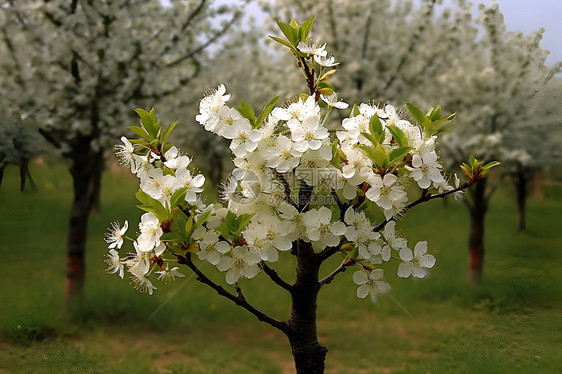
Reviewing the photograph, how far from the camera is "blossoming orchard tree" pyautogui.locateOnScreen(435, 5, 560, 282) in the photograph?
16.6 ft

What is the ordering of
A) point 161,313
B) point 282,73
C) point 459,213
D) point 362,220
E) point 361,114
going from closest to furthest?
point 362,220 → point 361,114 → point 161,313 → point 282,73 → point 459,213

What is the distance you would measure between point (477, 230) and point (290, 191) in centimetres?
466

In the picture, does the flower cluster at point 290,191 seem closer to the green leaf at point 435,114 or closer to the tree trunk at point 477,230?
the green leaf at point 435,114

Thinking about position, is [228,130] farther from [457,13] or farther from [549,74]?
[457,13]

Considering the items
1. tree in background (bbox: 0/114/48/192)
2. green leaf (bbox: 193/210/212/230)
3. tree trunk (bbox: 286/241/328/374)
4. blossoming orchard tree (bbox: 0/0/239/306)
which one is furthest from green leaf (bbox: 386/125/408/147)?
blossoming orchard tree (bbox: 0/0/239/306)

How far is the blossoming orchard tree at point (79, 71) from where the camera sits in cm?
450

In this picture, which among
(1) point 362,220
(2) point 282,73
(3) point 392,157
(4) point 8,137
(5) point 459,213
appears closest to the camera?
(3) point 392,157

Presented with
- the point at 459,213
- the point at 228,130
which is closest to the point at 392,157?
the point at 228,130

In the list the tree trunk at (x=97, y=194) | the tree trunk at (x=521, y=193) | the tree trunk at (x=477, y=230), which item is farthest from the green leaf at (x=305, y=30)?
the tree trunk at (x=97, y=194)

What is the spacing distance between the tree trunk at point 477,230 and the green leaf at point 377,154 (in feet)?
14.8

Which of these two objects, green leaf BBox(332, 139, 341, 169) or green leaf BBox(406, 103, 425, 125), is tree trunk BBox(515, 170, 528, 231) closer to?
green leaf BBox(406, 103, 425, 125)

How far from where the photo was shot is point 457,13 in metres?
5.50

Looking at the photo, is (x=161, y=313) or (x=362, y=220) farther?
(x=161, y=313)

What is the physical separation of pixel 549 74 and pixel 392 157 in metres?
4.16
